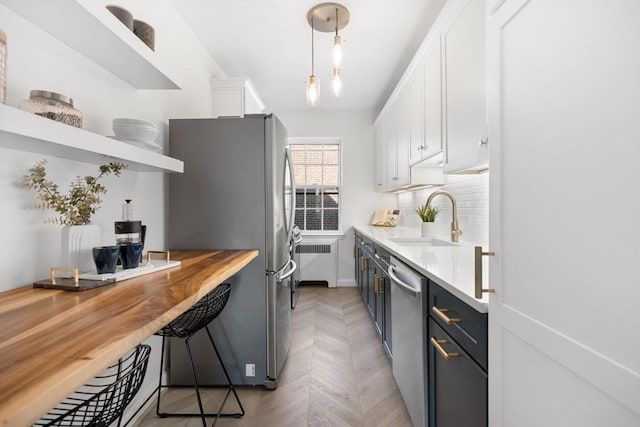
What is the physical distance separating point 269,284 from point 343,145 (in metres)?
3.16

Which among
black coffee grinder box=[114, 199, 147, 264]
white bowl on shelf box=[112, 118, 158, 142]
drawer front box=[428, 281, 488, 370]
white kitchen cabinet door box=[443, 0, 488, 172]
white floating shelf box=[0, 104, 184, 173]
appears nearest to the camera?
white floating shelf box=[0, 104, 184, 173]

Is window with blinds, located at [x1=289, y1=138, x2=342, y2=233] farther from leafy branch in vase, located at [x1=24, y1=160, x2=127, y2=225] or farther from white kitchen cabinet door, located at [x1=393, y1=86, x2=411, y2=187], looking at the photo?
leafy branch in vase, located at [x1=24, y1=160, x2=127, y2=225]

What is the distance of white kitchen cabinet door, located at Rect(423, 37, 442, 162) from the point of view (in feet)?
7.27


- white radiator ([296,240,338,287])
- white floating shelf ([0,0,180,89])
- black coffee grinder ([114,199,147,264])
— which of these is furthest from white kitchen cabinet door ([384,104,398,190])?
black coffee grinder ([114,199,147,264])

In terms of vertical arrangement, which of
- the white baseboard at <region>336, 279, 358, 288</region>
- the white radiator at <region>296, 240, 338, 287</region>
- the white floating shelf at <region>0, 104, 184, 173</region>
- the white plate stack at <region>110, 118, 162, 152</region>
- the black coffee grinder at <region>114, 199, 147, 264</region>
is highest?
the white plate stack at <region>110, 118, 162, 152</region>

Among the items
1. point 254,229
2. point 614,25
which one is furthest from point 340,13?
point 614,25

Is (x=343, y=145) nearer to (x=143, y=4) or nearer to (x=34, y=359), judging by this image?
(x=143, y=4)

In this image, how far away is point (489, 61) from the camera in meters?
1.00

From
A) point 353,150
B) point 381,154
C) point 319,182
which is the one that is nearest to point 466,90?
point 381,154

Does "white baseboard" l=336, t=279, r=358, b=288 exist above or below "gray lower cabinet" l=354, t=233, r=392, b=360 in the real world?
below

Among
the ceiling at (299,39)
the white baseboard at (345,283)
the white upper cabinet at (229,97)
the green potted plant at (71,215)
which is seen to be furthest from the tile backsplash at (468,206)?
the green potted plant at (71,215)

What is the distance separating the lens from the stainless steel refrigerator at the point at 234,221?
2.13 m

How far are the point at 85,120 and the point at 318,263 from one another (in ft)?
11.9

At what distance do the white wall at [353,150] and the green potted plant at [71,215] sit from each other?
3.69 meters
